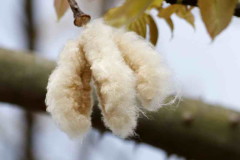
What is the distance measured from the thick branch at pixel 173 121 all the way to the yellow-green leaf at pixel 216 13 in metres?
0.71

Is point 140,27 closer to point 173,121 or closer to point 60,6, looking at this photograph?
point 60,6

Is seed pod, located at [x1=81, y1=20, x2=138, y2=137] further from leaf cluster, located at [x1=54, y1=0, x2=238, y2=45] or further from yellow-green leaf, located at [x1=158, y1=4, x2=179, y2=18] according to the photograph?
yellow-green leaf, located at [x1=158, y1=4, x2=179, y2=18]

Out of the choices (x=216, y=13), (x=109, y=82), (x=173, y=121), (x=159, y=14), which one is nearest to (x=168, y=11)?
(x=159, y=14)

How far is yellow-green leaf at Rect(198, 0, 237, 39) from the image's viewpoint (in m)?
0.77

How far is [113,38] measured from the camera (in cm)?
75

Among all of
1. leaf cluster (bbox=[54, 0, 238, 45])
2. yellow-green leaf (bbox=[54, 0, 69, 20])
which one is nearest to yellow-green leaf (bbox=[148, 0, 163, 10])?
leaf cluster (bbox=[54, 0, 238, 45])

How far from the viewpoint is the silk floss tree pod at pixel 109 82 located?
0.68 meters

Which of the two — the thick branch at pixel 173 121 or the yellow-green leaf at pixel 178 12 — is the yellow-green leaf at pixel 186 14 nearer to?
the yellow-green leaf at pixel 178 12

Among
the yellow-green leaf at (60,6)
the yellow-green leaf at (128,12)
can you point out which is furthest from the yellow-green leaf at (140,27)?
the yellow-green leaf at (128,12)

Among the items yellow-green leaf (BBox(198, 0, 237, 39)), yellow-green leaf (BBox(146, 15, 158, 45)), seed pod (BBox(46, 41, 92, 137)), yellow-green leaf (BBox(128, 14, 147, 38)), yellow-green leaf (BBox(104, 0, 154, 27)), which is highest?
yellow-green leaf (BBox(104, 0, 154, 27))

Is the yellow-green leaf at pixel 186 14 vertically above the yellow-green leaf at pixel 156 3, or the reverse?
the yellow-green leaf at pixel 156 3

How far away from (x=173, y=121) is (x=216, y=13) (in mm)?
777

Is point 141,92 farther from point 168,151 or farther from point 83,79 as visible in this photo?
point 168,151

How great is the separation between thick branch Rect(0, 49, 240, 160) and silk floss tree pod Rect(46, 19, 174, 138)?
765mm
